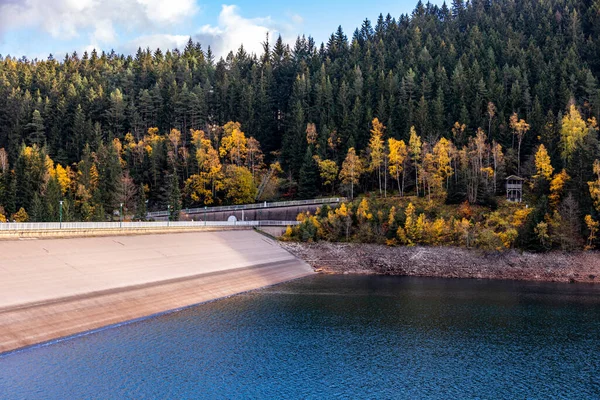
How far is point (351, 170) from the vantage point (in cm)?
10581

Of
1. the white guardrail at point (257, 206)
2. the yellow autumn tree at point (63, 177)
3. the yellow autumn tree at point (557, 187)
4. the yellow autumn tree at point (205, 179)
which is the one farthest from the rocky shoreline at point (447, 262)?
the yellow autumn tree at point (63, 177)

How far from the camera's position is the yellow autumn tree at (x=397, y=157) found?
104m

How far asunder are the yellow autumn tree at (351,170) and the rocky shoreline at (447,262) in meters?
25.7

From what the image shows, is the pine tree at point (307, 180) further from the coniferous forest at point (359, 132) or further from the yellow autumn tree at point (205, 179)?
the yellow autumn tree at point (205, 179)

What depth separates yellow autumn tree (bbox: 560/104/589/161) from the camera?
311 ft

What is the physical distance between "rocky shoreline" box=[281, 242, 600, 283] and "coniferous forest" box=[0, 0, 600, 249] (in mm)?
2431

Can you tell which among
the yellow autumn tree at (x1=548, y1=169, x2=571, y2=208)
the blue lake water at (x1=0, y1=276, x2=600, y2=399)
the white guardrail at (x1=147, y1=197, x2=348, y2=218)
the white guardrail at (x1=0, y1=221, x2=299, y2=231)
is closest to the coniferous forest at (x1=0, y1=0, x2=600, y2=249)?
the yellow autumn tree at (x1=548, y1=169, x2=571, y2=208)

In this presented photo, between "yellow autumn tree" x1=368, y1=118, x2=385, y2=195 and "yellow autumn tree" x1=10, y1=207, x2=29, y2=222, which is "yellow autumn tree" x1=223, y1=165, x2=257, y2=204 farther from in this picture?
"yellow autumn tree" x1=10, y1=207, x2=29, y2=222

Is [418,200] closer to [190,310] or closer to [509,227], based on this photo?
[509,227]

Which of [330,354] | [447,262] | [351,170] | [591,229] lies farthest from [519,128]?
[330,354]

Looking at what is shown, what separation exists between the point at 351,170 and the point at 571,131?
136ft

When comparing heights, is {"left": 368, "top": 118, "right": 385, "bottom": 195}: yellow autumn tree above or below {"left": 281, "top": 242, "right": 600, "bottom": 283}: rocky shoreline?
above

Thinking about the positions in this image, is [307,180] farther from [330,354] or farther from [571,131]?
[330,354]

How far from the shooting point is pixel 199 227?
81.4 m
